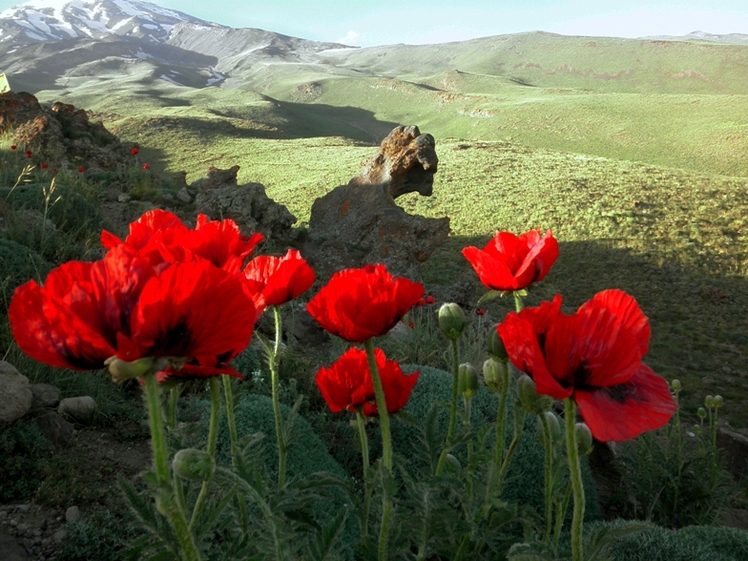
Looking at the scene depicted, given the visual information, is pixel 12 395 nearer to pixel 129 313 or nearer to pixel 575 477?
pixel 129 313

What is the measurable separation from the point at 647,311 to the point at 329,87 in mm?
64659

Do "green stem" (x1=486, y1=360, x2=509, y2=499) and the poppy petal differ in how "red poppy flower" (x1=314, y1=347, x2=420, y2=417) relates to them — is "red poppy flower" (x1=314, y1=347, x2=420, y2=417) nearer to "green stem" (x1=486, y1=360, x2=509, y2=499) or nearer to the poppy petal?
"green stem" (x1=486, y1=360, x2=509, y2=499)

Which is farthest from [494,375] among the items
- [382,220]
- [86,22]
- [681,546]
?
[86,22]

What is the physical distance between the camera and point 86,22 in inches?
7215

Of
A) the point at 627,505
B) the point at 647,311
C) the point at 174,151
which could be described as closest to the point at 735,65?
the point at 174,151

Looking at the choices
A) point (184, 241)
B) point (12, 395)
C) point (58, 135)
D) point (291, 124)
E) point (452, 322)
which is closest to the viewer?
point (184, 241)

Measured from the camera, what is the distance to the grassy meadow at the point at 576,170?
762cm

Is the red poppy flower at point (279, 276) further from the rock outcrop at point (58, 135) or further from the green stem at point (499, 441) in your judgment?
the rock outcrop at point (58, 135)

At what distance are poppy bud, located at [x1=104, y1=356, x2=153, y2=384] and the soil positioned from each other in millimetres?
1067

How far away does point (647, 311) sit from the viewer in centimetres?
735

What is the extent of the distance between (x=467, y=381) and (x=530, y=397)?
0.33m

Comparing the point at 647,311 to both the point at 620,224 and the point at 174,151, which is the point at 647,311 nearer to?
the point at 620,224

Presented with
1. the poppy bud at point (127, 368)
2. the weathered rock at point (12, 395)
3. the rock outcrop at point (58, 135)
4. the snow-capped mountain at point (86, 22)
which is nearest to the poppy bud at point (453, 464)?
the poppy bud at point (127, 368)

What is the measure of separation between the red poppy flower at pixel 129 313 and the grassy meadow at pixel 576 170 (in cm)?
554
